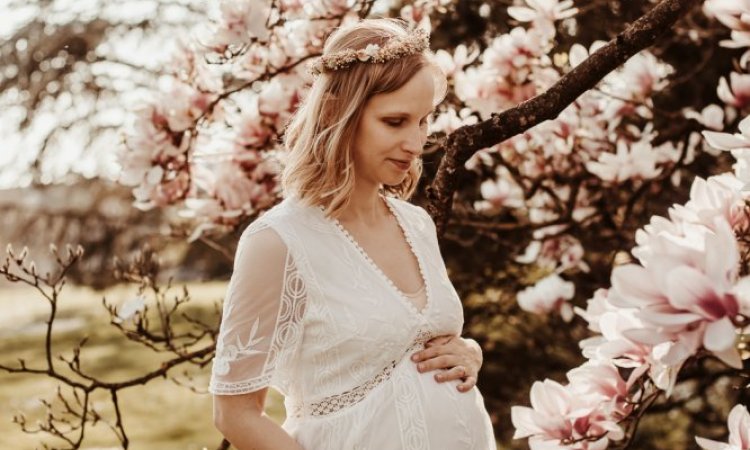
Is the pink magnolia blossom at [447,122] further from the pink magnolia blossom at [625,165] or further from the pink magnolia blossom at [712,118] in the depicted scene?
the pink magnolia blossom at [712,118]

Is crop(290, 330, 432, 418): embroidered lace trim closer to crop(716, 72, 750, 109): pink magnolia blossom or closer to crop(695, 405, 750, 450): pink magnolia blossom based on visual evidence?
crop(695, 405, 750, 450): pink magnolia blossom

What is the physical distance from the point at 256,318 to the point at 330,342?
0.14 metres

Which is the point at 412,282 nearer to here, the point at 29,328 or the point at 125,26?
the point at 125,26

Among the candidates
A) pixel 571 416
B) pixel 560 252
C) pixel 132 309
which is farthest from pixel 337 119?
pixel 560 252

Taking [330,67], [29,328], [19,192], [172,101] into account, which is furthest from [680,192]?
[29,328]

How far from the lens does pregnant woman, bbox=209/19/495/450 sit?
5.27ft

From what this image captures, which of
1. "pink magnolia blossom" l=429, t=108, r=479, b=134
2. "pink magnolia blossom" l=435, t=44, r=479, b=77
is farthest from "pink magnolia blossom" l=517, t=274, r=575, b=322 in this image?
"pink magnolia blossom" l=435, t=44, r=479, b=77

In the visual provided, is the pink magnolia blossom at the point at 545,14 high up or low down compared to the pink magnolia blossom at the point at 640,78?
up

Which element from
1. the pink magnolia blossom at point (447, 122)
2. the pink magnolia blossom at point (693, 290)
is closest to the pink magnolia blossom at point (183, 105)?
the pink magnolia blossom at point (447, 122)

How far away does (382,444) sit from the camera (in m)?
1.65

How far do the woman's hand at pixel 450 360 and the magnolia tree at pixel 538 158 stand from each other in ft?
0.49

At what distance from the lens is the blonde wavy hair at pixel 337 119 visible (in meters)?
1.72

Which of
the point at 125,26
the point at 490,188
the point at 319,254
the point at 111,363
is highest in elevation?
the point at 319,254

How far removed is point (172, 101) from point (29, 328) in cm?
1236
